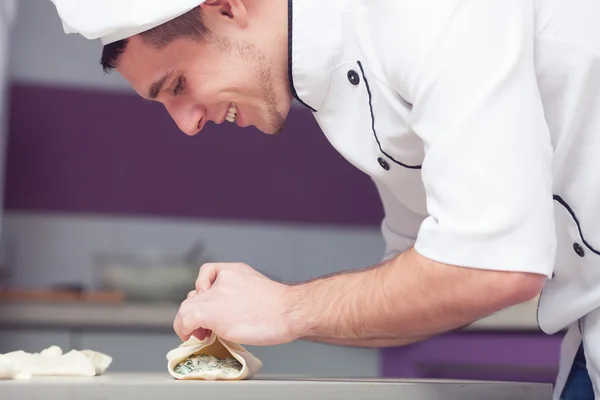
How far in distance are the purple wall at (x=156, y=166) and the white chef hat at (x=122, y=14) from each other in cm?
254

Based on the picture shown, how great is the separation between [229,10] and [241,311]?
483 millimetres

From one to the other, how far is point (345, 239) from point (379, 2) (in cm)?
282

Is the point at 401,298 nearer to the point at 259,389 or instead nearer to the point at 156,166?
the point at 259,389

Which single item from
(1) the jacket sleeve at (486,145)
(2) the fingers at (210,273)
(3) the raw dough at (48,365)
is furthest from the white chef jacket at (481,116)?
(3) the raw dough at (48,365)

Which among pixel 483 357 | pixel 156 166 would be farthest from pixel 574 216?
pixel 156 166

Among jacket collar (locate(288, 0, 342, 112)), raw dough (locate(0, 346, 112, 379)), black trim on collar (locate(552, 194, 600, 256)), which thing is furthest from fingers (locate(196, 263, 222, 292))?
black trim on collar (locate(552, 194, 600, 256))

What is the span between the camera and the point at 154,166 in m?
3.84

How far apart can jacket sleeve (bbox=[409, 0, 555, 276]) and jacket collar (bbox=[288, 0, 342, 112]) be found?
0.76ft

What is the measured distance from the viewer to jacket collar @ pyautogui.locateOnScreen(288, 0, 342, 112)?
1319 millimetres

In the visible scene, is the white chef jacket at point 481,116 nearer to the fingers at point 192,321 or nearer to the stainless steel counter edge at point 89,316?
the fingers at point 192,321

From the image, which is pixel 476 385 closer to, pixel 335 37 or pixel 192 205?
pixel 335 37

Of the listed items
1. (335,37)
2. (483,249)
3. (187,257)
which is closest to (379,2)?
(335,37)

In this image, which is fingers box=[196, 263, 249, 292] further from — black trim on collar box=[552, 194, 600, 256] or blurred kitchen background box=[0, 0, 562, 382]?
blurred kitchen background box=[0, 0, 562, 382]

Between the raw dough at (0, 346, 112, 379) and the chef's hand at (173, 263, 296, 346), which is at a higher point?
the chef's hand at (173, 263, 296, 346)
